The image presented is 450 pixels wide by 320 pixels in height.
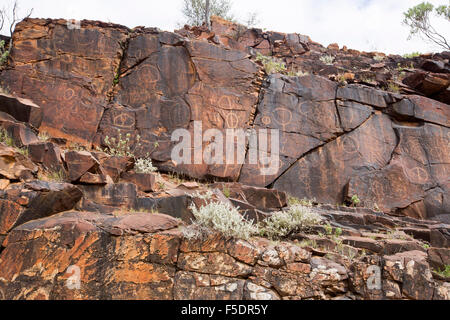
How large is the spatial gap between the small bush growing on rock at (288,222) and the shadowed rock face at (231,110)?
272cm

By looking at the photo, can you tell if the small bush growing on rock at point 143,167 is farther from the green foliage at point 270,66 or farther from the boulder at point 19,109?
the green foliage at point 270,66

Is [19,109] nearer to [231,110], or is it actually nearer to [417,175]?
[231,110]

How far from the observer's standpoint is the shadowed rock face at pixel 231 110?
8.89 metres

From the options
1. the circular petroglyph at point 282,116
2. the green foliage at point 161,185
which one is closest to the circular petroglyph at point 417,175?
the circular petroglyph at point 282,116

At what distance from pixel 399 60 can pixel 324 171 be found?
22.4 feet

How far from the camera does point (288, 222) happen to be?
19.2ft

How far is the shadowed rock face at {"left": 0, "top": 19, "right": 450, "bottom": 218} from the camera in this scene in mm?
8891

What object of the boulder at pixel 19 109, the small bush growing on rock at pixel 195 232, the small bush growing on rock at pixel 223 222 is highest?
the boulder at pixel 19 109

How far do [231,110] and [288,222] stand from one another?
4464 millimetres

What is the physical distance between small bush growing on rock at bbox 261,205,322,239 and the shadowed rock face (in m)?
2.72

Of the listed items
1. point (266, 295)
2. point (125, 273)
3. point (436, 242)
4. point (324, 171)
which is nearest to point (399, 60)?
point (324, 171)

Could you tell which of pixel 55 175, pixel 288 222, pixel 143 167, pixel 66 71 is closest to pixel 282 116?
pixel 143 167

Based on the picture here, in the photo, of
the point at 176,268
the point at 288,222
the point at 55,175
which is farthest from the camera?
the point at 55,175

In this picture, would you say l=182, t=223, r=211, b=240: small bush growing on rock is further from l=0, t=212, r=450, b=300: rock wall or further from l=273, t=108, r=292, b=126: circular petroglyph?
l=273, t=108, r=292, b=126: circular petroglyph
